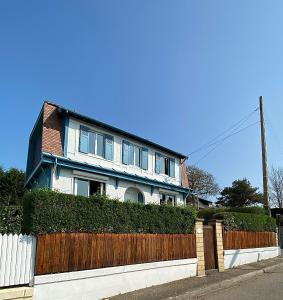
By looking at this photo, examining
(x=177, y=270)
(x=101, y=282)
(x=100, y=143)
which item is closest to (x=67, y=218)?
(x=101, y=282)

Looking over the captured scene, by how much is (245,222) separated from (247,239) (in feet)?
2.94

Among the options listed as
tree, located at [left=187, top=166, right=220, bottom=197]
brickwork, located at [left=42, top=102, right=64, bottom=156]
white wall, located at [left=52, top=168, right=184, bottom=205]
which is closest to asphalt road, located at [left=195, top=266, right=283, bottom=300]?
white wall, located at [left=52, top=168, right=184, bottom=205]

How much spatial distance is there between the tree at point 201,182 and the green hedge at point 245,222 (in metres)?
28.2

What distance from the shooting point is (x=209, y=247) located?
14.9 meters

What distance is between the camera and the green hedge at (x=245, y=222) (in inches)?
669

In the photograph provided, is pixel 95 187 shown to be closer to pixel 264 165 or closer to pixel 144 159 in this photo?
pixel 144 159

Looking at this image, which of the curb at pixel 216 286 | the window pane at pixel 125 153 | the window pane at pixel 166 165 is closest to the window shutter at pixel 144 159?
the window pane at pixel 125 153

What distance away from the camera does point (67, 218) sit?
366 inches

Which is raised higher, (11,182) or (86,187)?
(11,182)

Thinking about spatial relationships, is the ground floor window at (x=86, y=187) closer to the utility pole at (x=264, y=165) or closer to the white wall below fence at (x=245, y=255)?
the white wall below fence at (x=245, y=255)

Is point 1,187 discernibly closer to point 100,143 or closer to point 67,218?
point 100,143

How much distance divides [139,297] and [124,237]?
1.85 metres

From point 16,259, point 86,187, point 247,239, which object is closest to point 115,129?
point 86,187

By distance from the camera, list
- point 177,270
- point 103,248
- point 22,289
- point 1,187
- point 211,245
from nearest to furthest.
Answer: point 22,289, point 103,248, point 177,270, point 211,245, point 1,187
